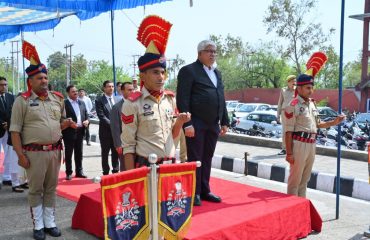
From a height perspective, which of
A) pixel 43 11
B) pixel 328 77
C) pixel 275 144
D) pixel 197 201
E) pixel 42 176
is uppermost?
pixel 328 77

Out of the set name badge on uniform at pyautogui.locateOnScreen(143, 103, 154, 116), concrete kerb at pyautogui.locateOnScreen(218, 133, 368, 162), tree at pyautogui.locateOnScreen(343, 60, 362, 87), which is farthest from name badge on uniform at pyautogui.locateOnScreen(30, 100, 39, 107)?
tree at pyautogui.locateOnScreen(343, 60, 362, 87)

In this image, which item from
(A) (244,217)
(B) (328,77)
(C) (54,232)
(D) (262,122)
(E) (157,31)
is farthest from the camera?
(B) (328,77)

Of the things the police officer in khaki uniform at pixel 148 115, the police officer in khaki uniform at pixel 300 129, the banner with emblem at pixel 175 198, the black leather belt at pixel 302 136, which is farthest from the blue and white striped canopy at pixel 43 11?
the banner with emblem at pixel 175 198

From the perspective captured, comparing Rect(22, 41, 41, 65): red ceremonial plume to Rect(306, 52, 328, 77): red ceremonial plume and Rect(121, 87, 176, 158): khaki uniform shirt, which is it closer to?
Rect(121, 87, 176, 158): khaki uniform shirt

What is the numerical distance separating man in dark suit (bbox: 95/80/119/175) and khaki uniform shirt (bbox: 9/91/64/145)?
2460mm

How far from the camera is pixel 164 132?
3.21 m

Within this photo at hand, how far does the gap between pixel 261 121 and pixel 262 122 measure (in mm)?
68

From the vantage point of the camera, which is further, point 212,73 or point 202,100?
point 212,73

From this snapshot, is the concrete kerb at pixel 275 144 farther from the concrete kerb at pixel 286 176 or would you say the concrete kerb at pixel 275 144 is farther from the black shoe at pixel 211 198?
the black shoe at pixel 211 198

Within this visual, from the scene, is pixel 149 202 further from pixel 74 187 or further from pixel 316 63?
pixel 74 187

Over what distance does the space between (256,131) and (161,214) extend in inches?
415

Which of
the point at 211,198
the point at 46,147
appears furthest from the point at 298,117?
the point at 46,147

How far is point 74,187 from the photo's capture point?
571 cm

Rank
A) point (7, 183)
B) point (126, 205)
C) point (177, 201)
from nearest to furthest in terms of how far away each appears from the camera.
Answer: point (126, 205) → point (177, 201) → point (7, 183)
